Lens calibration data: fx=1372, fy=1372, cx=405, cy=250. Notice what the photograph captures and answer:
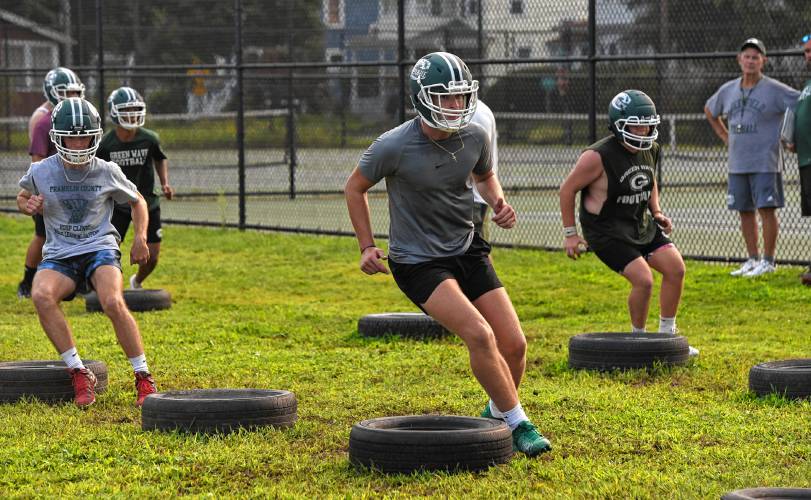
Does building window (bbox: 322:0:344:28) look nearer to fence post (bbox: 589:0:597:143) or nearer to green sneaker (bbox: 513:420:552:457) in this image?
fence post (bbox: 589:0:597:143)

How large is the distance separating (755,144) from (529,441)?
743cm

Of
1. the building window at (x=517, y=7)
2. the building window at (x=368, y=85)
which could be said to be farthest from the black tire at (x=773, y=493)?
the building window at (x=368, y=85)

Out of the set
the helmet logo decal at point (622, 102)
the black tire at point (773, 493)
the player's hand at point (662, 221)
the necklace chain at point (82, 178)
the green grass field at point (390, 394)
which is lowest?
the green grass field at point (390, 394)

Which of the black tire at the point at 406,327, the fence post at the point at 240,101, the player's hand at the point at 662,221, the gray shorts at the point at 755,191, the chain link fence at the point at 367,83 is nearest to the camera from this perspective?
the player's hand at the point at 662,221

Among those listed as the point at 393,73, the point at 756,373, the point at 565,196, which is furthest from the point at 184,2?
the point at 756,373

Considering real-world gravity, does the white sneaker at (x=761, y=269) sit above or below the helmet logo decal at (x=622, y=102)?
below

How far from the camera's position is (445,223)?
20.9 ft

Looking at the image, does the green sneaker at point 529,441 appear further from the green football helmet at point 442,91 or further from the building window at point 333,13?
the building window at point 333,13

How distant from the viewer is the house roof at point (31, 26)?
24.3 meters

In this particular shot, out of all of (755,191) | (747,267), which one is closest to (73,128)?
(755,191)

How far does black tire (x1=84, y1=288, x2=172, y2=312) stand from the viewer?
11422 mm

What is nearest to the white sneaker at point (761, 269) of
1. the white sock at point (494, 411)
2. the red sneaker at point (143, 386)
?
the white sock at point (494, 411)

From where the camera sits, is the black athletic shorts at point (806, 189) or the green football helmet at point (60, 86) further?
the black athletic shorts at point (806, 189)

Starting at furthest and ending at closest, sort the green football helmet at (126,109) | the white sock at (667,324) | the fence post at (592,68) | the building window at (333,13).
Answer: the building window at (333,13) < the fence post at (592,68) < the green football helmet at (126,109) < the white sock at (667,324)
